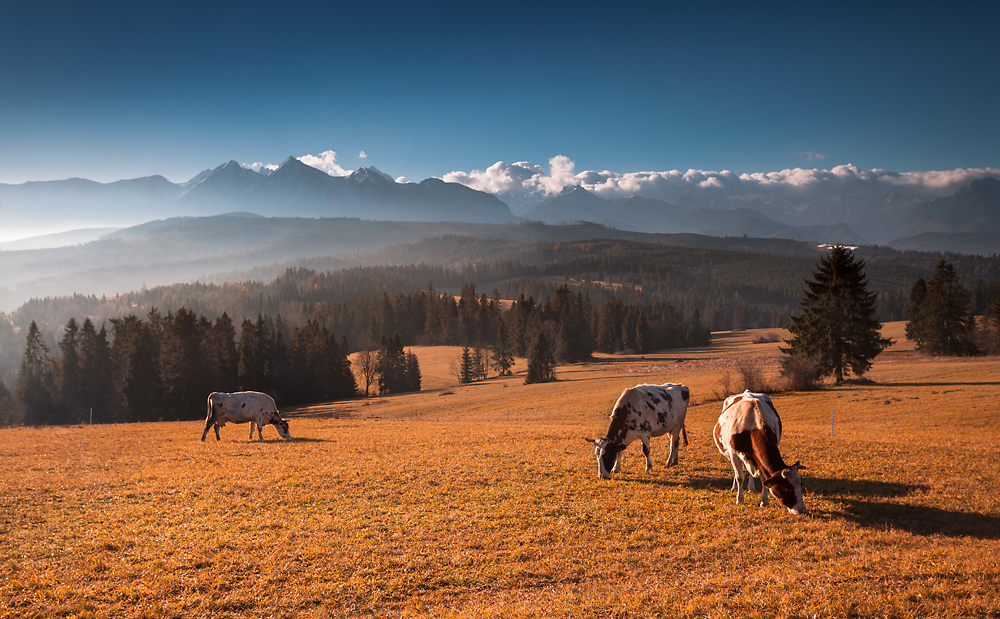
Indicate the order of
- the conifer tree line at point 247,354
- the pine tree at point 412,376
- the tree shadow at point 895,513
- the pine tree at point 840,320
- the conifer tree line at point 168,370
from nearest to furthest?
1. the tree shadow at point 895,513
2. the pine tree at point 840,320
3. the conifer tree line at point 168,370
4. the conifer tree line at point 247,354
5. the pine tree at point 412,376

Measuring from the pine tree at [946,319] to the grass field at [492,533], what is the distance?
5913 centimetres

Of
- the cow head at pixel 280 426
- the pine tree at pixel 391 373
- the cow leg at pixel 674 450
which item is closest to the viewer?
the cow leg at pixel 674 450

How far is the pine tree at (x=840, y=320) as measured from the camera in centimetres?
4478

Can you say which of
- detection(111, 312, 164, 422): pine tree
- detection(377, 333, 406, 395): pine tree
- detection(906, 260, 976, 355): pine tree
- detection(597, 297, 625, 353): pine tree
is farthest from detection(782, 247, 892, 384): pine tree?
detection(111, 312, 164, 422): pine tree

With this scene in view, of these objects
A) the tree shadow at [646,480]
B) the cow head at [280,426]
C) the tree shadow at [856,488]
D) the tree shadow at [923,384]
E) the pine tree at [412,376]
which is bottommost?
the pine tree at [412,376]

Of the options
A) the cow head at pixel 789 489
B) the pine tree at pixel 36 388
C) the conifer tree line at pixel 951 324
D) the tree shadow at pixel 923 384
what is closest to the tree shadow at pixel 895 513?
the cow head at pixel 789 489

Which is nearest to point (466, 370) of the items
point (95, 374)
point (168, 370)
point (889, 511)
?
point (168, 370)

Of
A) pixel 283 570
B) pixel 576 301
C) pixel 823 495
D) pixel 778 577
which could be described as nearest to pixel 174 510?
pixel 283 570

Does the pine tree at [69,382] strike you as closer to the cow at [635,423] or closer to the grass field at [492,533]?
the grass field at [492,533]

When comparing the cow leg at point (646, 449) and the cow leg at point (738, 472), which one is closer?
the cow leg at point (738, 472)

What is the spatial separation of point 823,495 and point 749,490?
5.79 ft

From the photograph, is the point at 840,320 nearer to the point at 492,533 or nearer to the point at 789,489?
the point at 789,489

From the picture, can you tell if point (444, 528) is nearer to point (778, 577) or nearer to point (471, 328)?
point (778, 577)

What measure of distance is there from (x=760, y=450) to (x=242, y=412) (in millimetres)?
24276
